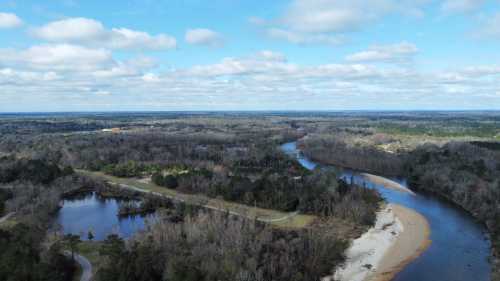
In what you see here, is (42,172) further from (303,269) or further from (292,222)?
(303,269)

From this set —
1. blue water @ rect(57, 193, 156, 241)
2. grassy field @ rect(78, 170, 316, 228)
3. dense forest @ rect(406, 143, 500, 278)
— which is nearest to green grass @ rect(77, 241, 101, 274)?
blue water @ rect(57, 193, 156, 241)

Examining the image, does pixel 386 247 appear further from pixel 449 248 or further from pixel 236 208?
pixel 236 208

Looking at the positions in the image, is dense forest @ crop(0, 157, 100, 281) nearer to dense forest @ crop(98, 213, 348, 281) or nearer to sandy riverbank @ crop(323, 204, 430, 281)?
dense forest @ crop(98, 213, 348, 281)

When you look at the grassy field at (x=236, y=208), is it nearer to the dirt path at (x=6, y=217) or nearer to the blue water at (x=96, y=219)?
the blue water at (x=96, y=219)

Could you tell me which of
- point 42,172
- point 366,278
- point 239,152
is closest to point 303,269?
point 366,278

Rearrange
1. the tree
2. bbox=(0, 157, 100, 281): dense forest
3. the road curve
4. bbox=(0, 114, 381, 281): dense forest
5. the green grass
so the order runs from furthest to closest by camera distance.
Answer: the tree, the green grass, the road curve, bbox=(0, 114, 381, 281): dense forest, bbox=(0, 157, 100, 281): dense forest

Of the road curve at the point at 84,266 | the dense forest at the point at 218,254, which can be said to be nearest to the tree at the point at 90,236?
the road curve at the point at 84,266
